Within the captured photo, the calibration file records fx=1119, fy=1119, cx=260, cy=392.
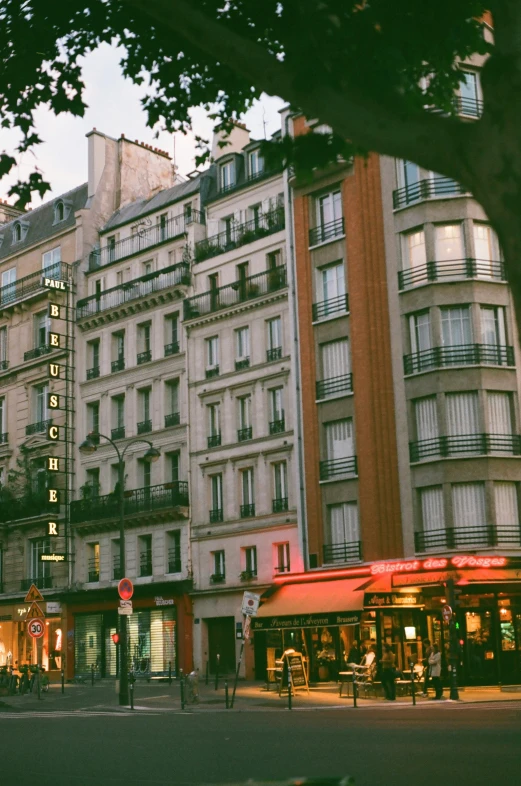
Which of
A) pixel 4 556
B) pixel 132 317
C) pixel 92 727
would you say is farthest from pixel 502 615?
pixel 4 556

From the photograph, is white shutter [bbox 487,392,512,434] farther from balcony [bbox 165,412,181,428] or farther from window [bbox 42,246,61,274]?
window [bbox 42,246,61,274]

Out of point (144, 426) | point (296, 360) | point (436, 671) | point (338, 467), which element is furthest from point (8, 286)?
point (436, 671)

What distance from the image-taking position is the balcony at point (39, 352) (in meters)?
54.7

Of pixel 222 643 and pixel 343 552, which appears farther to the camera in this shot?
pixel 222 643

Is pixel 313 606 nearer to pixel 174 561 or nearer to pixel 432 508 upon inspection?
pixel 432 508

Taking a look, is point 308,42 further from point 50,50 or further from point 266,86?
point 50,50

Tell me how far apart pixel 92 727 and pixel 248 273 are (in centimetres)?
2725

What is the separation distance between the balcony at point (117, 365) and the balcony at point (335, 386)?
12650 mm

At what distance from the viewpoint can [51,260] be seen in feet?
188

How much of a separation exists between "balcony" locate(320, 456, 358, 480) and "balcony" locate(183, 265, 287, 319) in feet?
25.0

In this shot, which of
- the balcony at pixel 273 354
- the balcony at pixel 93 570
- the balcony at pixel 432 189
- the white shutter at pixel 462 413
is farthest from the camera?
the balcony at pixel 93 570

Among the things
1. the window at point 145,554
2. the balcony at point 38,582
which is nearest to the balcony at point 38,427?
the balcony at point 38,582

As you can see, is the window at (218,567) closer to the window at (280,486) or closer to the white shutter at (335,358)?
the window at (280,486)

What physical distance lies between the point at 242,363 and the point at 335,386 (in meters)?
5.53
